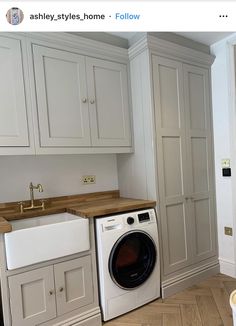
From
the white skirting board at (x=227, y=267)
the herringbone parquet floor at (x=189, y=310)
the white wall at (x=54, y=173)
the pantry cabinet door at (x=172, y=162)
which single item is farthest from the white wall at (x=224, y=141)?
the white wall at (x=54, y=173)

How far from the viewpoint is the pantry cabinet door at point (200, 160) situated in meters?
2.37

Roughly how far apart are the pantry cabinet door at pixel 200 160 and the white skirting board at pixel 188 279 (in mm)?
118

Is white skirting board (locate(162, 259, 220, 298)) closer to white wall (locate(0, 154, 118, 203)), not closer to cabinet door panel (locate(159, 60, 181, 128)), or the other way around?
white wall (locate(0, 154, 118, 203))

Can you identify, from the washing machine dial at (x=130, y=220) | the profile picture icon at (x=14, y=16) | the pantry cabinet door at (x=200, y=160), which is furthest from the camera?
the pantry cabinet door at (x=200, y=160)

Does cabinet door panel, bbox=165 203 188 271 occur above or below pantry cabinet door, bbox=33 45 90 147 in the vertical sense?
below

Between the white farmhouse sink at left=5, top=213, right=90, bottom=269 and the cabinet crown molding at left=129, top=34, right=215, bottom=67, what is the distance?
5.25ft

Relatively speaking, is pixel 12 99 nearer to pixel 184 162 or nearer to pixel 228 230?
pixel 184 162

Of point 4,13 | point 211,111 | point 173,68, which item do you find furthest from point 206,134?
point 4,13

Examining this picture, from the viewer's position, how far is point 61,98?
1.97 meters

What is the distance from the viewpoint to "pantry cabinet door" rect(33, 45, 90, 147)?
1878 millimetres

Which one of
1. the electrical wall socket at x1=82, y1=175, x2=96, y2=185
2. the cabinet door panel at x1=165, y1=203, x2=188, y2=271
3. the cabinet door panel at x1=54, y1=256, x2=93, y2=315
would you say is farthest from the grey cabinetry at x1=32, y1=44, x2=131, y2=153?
the cabinet door panel at x1=54, y1=256, x2=93, y2=315

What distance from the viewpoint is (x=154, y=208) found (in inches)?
83.5

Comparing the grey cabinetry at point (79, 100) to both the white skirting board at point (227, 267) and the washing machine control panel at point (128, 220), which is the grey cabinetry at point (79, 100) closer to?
the washing machine control panel at point (128, 220)

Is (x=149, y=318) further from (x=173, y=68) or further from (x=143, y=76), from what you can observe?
(x=173, y=68)
